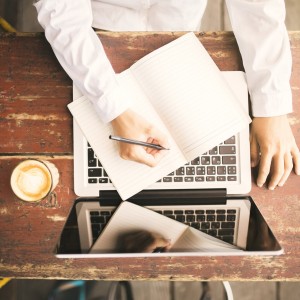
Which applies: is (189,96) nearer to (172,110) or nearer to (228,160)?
(172,110)

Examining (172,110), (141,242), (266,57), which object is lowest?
(141,242)

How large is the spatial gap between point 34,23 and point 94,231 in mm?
1162

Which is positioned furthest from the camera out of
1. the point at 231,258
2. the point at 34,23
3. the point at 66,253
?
the point at 34,23

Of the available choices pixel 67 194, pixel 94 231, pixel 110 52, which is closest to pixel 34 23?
pixel 110 52

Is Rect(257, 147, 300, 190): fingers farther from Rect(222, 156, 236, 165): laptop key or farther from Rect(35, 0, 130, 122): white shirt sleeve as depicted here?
Rect(35, 0, 130, 122): white shirt sleeve

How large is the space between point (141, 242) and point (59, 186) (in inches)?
10.2

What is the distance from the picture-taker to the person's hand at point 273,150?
0.78 metres

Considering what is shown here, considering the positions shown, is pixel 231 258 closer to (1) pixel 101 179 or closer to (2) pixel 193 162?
(2) pixel 193 162

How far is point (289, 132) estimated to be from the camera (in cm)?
80

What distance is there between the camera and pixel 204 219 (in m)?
0.70

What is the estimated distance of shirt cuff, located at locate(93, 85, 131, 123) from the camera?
29.5 inches

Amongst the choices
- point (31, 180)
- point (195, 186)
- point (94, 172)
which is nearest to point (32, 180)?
point (31, 180)

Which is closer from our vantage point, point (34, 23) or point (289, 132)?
point (289, 132)

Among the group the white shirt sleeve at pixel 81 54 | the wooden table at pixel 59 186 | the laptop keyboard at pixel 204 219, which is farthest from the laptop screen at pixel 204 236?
the white shirt sleeve at pixel 81 54
